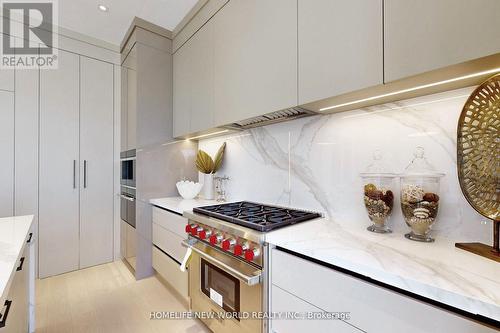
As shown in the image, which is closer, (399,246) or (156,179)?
(399,246)

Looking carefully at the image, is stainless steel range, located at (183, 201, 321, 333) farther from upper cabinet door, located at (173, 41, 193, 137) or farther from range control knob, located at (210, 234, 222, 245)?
upper cabinet door, located at (173, 41, 193, 137)

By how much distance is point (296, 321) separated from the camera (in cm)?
100

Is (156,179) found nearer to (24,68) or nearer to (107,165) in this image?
(107,165)

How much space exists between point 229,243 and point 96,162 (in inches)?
93.1

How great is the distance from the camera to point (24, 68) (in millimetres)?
2412

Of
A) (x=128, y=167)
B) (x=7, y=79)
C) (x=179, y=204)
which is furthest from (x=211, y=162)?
(x=7, y=79)

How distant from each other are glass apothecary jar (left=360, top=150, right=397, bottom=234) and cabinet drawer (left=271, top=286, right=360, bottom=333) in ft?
1.78

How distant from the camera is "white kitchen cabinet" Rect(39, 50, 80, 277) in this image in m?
2.50

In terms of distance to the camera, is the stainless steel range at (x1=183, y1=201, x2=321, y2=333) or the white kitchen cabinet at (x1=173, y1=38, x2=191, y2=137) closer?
the stainless steel range at (x1=183, y1=201, x2=321, y2=333)

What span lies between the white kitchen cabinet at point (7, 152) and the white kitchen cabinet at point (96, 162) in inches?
22.5

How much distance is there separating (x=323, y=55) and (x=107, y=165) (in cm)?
280

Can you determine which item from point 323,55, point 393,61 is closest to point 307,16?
point 323,55

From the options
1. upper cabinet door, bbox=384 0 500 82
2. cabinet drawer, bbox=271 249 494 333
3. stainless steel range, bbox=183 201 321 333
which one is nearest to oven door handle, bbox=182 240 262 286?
stainless steel range, bbox=183 201 321 333

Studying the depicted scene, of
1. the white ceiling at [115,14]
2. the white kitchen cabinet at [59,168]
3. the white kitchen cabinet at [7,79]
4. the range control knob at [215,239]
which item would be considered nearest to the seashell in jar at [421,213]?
the range control knob at [215,239]
